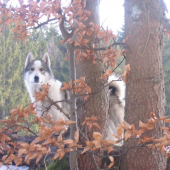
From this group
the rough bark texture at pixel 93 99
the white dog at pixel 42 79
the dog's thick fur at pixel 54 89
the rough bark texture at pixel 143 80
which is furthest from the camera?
the white dog at pixel 42 79

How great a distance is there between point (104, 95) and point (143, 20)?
70 cm

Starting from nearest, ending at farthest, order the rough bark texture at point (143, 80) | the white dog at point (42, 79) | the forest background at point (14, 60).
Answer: the rough bark texture at point (143, 80)
the white dog at point (42, 79)
the forest background at point (14, 60)

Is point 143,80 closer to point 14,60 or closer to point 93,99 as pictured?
point 93,99

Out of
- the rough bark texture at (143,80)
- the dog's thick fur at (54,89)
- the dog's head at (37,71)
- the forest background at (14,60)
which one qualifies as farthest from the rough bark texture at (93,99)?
the forest background at (14,60)

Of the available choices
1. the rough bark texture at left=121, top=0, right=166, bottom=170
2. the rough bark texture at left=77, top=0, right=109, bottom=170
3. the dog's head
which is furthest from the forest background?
the rough bark texture at left=121, top=0, right=166, bottom=170

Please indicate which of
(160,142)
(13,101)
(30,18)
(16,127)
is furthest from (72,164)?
(13,101)

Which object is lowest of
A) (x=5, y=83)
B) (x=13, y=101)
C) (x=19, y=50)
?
(x=13, y=101)

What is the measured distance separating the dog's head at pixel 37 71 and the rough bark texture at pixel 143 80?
2.31 meters

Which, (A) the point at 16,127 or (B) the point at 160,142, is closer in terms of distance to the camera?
(B) the point at 160,142

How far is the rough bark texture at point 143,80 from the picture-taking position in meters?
1.86

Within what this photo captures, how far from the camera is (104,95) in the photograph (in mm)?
2217

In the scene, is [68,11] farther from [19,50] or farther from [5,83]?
[5,83]

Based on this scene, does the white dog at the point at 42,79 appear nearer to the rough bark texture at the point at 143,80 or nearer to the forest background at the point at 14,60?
the rough bark texture at the point at 143,80

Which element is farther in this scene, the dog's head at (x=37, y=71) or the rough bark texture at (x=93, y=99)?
the dog's head at (x=37, y=71)
